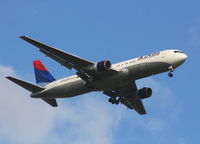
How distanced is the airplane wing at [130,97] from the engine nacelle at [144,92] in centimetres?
86

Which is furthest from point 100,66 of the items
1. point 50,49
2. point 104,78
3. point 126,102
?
point 126,102

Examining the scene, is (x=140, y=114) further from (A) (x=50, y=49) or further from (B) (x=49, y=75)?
(A) (x=50, y=49)

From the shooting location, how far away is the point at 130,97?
6962cm

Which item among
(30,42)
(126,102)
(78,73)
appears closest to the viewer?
(30,42)

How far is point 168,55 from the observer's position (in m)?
59.7

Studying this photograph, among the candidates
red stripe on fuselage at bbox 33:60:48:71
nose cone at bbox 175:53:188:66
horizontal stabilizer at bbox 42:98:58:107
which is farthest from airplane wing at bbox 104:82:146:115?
red stripe on fuselage at bbox 33:60:48:71

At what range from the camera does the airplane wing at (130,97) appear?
6788 cm

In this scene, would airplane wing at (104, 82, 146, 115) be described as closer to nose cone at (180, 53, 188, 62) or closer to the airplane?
the airplane

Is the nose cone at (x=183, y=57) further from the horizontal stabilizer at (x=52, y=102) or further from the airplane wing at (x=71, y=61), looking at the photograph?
the horizontal stabilizer at (x=52, y=102)

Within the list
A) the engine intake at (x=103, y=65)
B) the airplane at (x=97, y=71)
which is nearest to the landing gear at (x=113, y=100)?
the airplane at (x=97, y=71)

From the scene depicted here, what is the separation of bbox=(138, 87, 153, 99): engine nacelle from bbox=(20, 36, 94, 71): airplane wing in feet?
33.0

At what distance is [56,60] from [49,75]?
10.6 m

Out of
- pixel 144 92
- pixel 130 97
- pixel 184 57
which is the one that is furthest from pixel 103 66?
pixel 130 97

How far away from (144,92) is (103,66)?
407 inches
